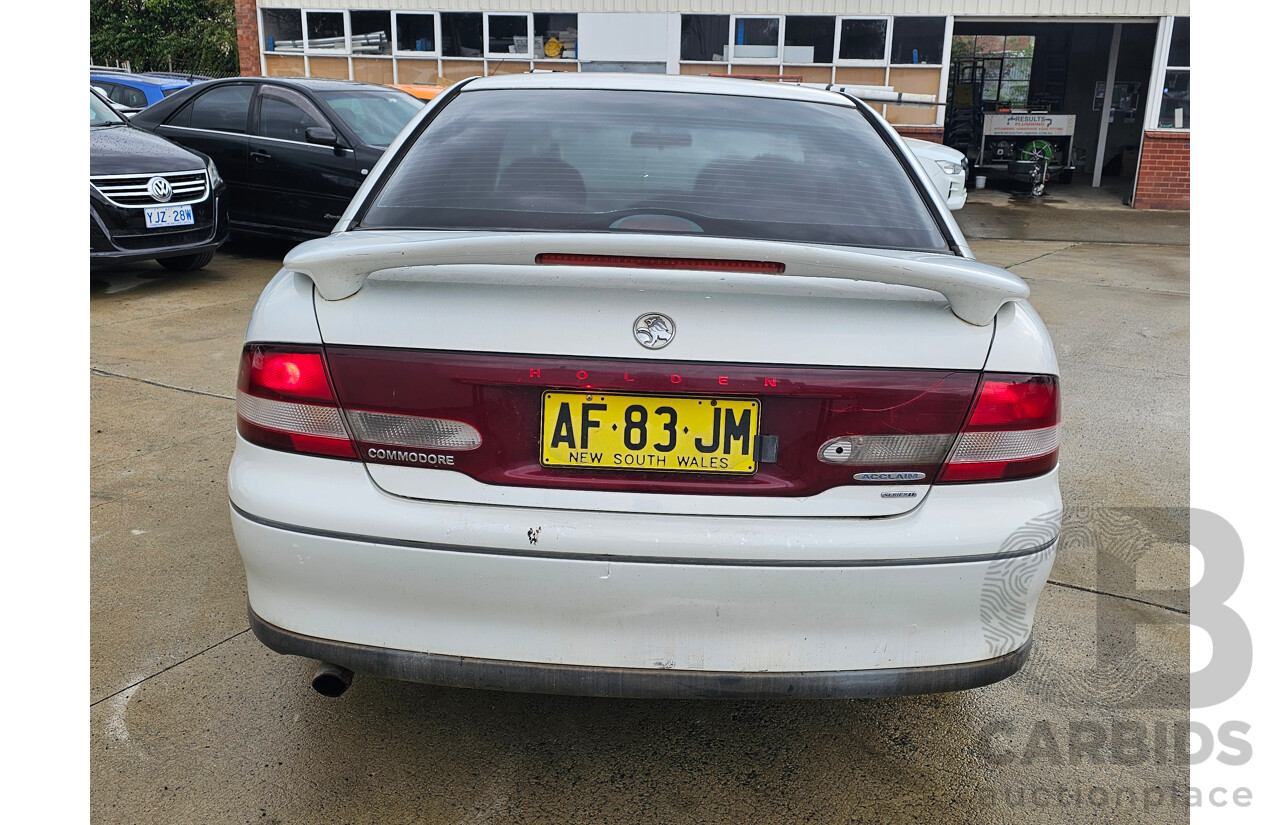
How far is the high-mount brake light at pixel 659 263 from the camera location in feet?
6.10

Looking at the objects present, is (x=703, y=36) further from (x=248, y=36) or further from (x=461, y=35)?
(x=248, y=36)

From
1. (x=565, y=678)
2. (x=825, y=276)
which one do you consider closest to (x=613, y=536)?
(x=565, y=678)

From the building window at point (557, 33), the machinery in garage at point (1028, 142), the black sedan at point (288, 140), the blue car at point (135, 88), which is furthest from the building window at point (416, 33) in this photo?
the machinery in garage at point (1028, 142)

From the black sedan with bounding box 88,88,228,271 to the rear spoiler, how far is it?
5700mm

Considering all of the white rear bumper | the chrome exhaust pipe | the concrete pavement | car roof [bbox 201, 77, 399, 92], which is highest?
car roof [bbox 201, 77, 399, 92]

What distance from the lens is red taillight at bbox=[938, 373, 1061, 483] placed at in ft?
6.23

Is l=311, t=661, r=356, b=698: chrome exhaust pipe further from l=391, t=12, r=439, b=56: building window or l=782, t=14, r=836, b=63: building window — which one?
l=391, t=12, r=439, b=56: building window

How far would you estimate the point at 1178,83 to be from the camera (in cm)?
1363

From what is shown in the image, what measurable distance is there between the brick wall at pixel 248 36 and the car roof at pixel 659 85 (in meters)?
14.9

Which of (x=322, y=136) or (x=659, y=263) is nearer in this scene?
(x=659, y=263)

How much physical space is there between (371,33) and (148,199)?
9.62 meters

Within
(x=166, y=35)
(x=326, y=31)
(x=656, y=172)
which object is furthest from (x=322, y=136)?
(x=166, y=35)

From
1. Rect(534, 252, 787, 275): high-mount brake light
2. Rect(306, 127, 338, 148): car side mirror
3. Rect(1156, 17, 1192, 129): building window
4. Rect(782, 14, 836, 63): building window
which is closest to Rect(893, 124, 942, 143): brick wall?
Rect(782, 14, 836, 63): building window

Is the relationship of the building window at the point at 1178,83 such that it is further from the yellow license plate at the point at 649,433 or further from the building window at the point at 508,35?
the yellow license plate at the point at 649,433
